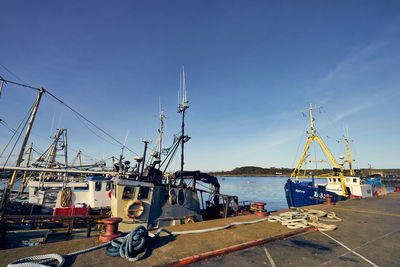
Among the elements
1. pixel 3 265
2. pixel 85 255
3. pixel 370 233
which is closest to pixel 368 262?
pixel 370 233

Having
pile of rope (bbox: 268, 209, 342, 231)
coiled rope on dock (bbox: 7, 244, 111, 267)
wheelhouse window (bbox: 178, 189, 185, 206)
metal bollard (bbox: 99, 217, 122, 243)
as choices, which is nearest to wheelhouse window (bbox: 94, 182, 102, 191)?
wheelhouse window (bbox: 178, 189, 185, 206)

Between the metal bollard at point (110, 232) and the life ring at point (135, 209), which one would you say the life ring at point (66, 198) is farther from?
the metal bollard at point (110, 232)

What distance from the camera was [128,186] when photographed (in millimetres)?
11070

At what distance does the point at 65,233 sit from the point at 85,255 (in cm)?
1124

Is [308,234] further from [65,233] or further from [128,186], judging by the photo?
[65,233]

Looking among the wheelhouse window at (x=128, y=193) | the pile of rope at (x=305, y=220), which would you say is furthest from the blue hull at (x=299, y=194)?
the wheelhouse window at (x=128, y=193)

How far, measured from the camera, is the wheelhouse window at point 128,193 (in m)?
11.1

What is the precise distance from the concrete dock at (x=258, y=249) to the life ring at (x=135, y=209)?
458 centimetres

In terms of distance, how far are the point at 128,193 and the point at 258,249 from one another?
8.48 metres

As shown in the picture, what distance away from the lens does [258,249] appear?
577 cm

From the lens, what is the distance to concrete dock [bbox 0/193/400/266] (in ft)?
15.7

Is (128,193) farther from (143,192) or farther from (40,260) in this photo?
(40,260)

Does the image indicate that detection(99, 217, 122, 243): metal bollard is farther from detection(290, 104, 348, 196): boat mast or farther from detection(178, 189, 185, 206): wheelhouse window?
detection(290, 104, 348, 196): boat mast

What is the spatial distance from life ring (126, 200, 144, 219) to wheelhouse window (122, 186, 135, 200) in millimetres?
465
